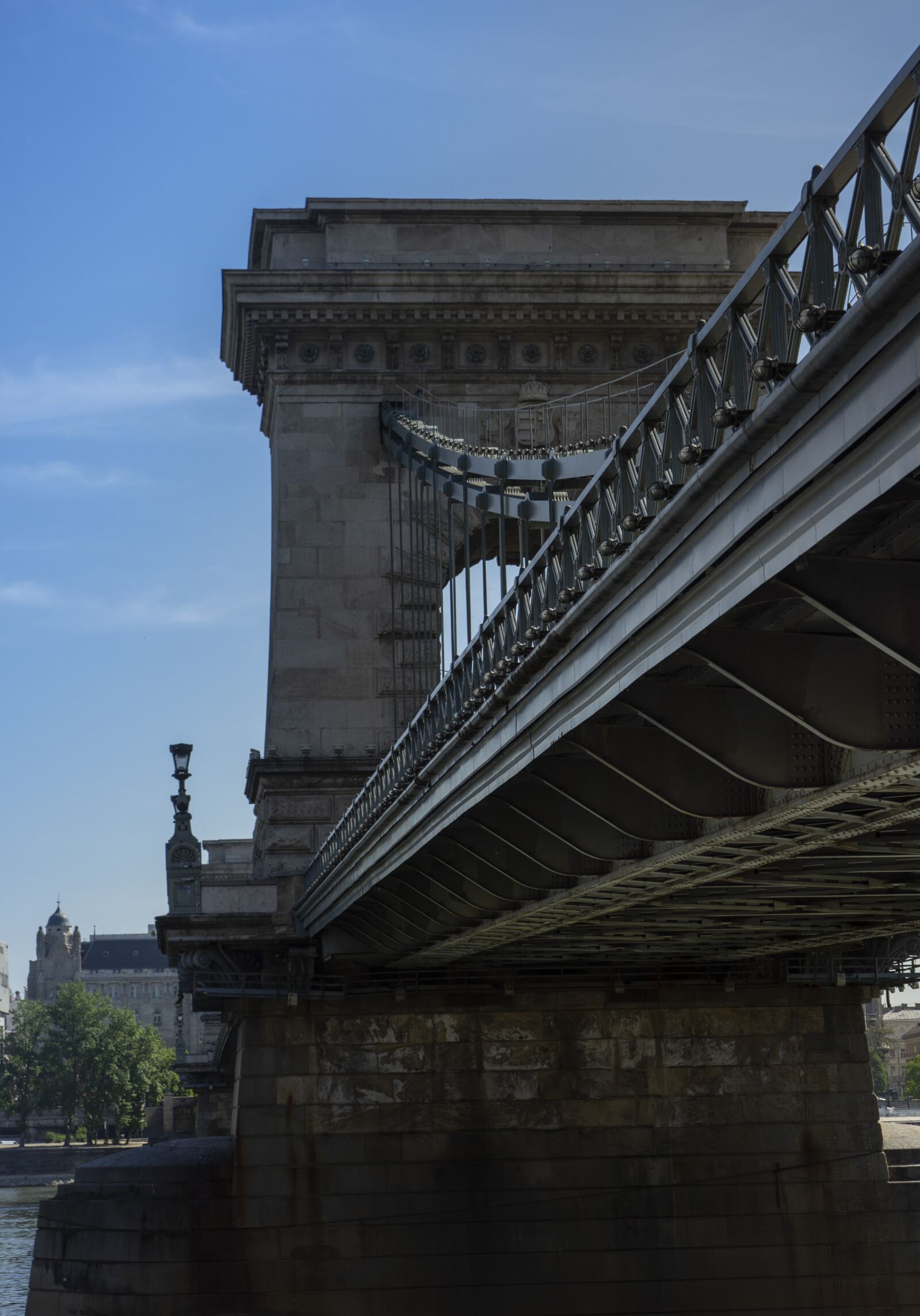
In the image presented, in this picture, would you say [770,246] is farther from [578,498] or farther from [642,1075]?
[642,1075]

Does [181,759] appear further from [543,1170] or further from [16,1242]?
[16,1242]

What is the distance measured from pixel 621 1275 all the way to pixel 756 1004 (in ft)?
19.8

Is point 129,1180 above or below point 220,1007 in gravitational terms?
below

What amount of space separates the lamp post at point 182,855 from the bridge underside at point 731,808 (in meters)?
5.27

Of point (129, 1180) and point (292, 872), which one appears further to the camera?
point (292, 872)

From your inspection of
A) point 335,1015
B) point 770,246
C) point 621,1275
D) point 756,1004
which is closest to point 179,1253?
point 335,1015

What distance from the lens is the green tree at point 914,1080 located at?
6590 inches

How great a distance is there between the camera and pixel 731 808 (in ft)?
64.4

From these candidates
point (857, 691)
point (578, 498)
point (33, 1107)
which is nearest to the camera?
point (857, 691)

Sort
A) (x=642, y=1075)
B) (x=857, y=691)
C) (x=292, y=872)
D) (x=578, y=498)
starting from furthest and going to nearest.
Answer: (x=292, y=872) < (x=642, y=1075) < (x=578, y=498) < (x=857, y=691)

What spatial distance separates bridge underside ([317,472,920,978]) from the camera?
45.3 ft

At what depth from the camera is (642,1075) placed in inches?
1555

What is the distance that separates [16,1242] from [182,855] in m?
43.4

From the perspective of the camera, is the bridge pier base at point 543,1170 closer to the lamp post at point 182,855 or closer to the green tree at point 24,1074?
the lamp post at point 182,855
